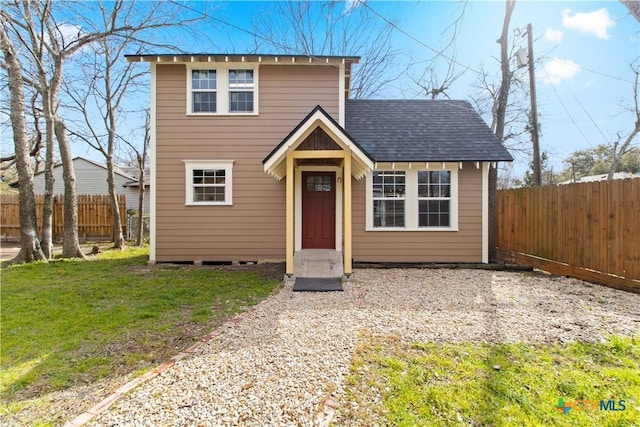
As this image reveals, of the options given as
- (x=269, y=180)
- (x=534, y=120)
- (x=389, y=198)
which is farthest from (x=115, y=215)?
(x=534, y=120)

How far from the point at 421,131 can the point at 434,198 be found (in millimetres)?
2070

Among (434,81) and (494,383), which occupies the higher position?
(434,81)

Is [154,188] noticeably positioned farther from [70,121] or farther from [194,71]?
[70,121]

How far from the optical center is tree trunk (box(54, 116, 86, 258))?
33.0 ft

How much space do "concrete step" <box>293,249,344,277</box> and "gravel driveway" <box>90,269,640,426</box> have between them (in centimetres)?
68

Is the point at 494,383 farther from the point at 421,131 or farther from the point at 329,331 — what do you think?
the point at 421,131

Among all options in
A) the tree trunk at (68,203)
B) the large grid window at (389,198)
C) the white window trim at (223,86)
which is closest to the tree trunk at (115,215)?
the tree trunk at (68,203)

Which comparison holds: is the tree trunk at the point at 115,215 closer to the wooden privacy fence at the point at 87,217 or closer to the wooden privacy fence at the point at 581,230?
the wooden privacy fence at the point at 87,217

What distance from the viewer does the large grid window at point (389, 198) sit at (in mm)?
8781

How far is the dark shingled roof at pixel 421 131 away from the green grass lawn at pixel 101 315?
482 cm

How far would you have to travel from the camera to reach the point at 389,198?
8.80 m

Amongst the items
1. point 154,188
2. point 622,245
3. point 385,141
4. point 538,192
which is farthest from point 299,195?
point 622,245

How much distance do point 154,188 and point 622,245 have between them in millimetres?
10725

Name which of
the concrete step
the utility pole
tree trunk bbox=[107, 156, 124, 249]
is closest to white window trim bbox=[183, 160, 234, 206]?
the concrete step
